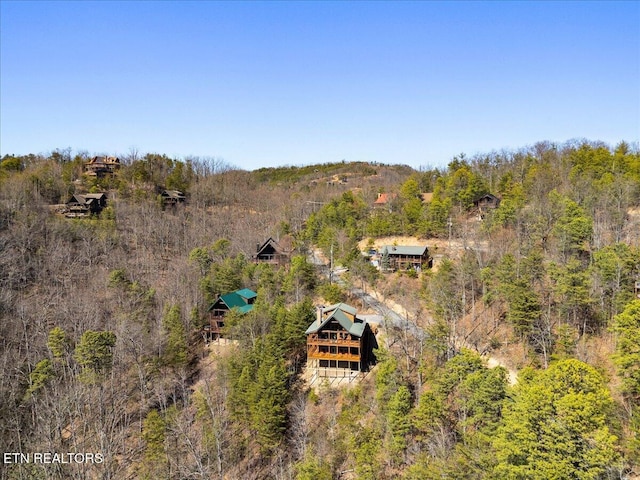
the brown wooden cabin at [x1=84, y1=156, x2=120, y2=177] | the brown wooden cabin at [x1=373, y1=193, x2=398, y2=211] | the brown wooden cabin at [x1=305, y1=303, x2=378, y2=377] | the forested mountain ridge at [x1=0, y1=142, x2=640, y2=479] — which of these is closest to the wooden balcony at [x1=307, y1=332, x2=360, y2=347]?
the brown wooden cabin at [x1=305, y1=303, x2=378, y2=377]

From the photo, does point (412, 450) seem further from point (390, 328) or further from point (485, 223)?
point (485, 223)

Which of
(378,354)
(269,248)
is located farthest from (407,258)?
(378,354)

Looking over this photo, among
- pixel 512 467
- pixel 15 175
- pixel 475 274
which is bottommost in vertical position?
pixel 512 467

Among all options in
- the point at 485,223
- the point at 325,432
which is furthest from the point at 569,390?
the point at 485,223

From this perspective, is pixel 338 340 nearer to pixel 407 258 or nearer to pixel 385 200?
pixel 407 258

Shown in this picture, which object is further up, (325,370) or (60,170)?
(60,170)

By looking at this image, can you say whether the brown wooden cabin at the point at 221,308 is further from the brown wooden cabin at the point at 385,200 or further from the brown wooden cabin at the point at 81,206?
the brown wooden cabin at the point at 81,206

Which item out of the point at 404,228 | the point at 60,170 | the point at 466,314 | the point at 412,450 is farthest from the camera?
the point at 60,170
